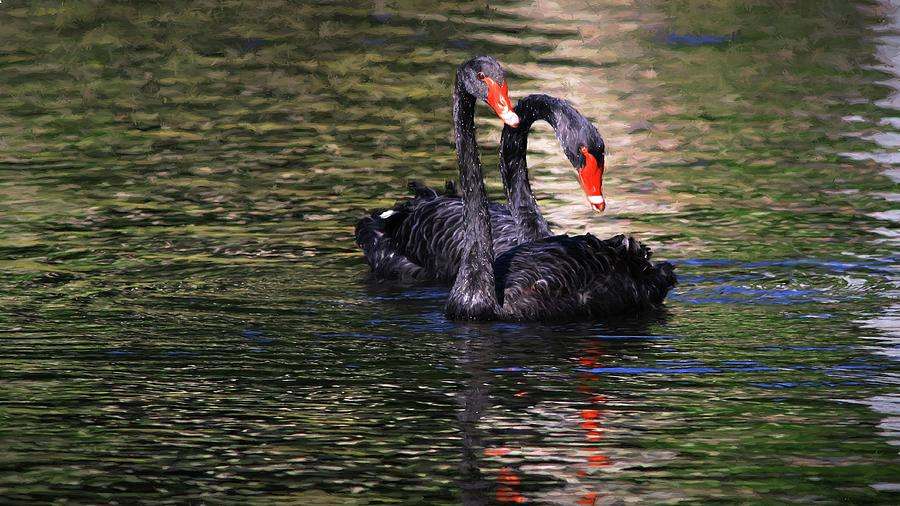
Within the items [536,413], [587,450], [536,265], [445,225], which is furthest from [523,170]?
[587,450]

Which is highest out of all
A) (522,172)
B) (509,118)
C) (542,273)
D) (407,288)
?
(509,118)

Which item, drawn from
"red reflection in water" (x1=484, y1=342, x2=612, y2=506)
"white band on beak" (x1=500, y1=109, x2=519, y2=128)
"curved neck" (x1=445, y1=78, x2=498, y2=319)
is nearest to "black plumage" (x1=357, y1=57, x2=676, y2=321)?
"curved neck" (x1=445, y1=78, x2=498, y2=319)

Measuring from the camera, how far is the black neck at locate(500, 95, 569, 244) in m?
10.6

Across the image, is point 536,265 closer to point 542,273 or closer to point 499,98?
point 542,273

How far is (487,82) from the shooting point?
30.8 feet

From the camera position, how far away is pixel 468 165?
Answer: 1000 cm

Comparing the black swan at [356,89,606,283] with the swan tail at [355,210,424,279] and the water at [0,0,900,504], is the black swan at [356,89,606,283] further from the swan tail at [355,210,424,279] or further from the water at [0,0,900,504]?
the water at [0,0,900,504]

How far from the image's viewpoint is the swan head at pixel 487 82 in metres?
9.19

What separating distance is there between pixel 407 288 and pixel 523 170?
1.12 m

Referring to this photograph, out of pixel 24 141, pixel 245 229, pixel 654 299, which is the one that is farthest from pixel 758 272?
pixel 24 141

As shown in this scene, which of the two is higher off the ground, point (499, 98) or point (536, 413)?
point (499, 98)

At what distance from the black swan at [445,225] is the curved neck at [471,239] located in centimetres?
35

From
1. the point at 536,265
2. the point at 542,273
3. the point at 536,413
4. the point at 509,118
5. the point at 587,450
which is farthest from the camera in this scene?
the point at 536,265

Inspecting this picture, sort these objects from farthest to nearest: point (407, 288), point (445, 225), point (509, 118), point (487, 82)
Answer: point (445, 225), point (407, 288), point (487, 82), point (509, 118)
